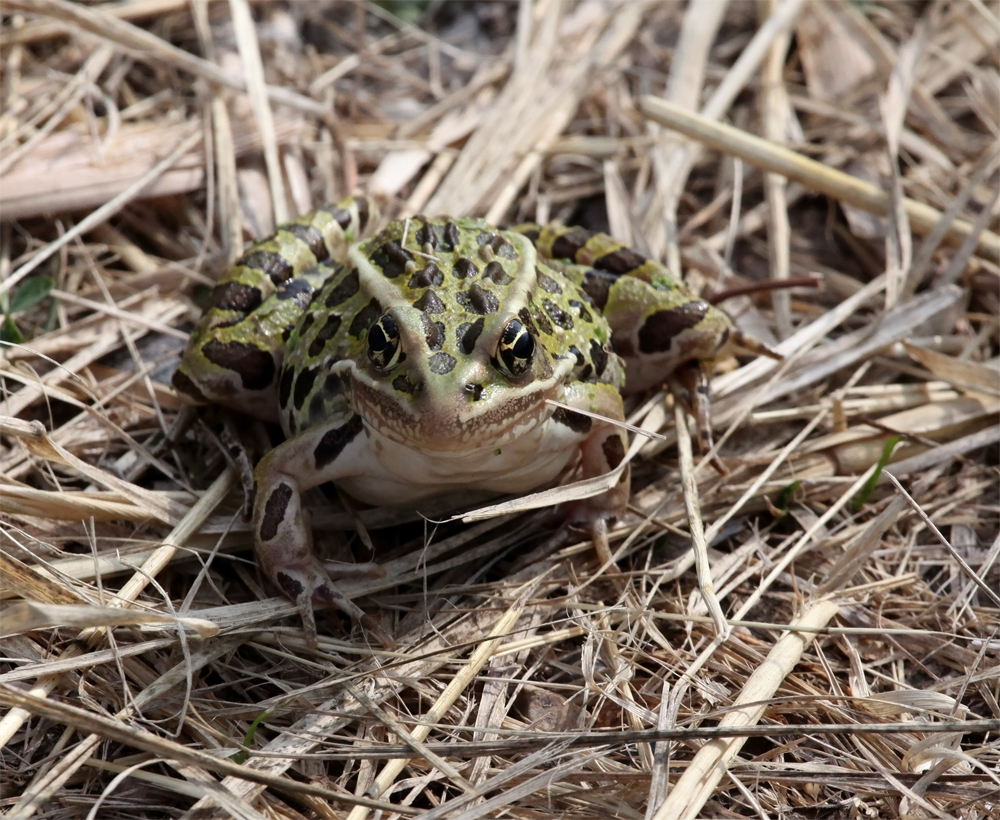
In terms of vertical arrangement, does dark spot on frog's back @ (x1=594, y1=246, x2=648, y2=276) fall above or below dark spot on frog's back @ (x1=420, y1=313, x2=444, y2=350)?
below

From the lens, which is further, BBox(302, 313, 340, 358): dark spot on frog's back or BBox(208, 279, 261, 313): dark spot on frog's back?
BBox(208, 279, 261, 313): dark spot on frog's back

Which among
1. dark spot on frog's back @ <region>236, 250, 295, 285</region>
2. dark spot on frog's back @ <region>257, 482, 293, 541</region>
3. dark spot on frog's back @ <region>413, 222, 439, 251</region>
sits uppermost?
dark spot on frog's back @ <region>413, 222, 439, 251</region>

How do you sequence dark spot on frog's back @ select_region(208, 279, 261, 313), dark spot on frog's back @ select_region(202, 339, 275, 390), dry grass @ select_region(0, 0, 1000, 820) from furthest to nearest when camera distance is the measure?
1. dark spot on frog's back @ select_region(208, 279, 261, 313)
2. dark spot on frog's back @ select_region(202, 339, 275, 390)
3. dry grass @ select_region(0, 0, 1000, 820)

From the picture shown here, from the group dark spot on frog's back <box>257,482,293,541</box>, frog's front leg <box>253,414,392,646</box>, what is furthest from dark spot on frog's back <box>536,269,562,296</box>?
dark spot on frog's back <box>257,482,293,541</box>

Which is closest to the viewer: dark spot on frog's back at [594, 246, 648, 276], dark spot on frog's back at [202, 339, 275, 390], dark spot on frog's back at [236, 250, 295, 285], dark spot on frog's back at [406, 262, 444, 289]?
dark spot on frog's back at [406, 262, 444, 289]

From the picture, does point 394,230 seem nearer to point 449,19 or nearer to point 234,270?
point 234,270

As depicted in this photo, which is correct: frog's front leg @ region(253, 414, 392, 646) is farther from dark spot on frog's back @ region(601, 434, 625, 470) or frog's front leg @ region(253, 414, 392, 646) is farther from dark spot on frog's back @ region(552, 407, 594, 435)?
dark spot on frog's back @ region(601, 434, 625, 470)

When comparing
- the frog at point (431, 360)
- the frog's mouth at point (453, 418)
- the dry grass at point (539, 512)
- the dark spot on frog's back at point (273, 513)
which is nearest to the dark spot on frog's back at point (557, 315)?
the frog at point (431, 360)

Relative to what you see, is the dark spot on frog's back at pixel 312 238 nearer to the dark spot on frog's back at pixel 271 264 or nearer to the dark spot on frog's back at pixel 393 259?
the dark spot on frog's back at pixel 271 264
